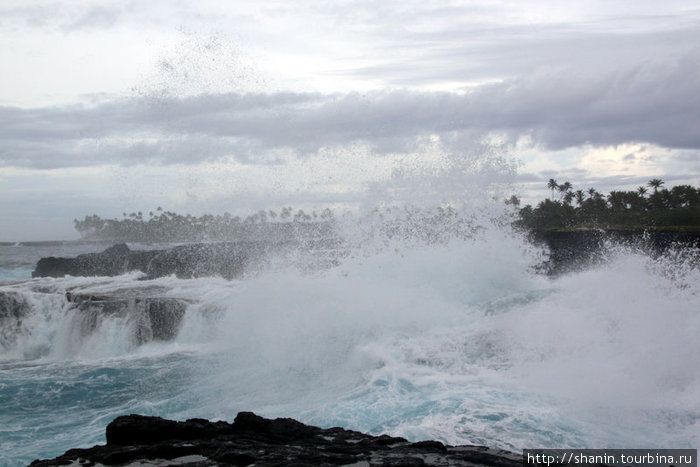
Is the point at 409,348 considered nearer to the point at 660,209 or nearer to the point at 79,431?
the point at 79,431

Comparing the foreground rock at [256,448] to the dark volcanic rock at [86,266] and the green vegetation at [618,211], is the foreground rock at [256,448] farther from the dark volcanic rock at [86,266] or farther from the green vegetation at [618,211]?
the green vegetation at [618,211]

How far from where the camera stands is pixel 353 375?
39.6 ft

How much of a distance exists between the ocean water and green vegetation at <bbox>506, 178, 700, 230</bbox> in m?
54.1

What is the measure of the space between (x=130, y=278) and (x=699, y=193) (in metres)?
69.7

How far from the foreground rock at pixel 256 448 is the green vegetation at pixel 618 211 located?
65796 millimetres

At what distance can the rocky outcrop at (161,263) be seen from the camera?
2783cm

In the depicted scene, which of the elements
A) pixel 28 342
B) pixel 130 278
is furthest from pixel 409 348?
pixel 130 278

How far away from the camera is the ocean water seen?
9.08 meters

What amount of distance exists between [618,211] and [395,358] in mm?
75218

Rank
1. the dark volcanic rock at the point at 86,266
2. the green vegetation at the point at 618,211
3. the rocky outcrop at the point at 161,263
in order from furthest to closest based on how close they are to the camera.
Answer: the green vegetation at the point at 618,211 < the dark volcanic rock at the point at 86,266 < the rocky outcrop at the point at 161,263

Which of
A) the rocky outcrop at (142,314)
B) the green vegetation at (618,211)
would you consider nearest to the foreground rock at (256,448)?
the rocky outcrop at (142,314)

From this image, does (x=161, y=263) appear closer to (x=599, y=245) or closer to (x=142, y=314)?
(x=142, y=314)

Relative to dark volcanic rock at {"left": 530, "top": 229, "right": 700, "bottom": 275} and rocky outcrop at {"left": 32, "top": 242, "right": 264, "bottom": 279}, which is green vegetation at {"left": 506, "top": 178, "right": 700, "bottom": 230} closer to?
dark volcanic rock at {"left": 530, "top": 229, "right": 700, "bottom": 275}

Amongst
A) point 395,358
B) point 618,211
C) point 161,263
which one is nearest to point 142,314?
point 395,358
